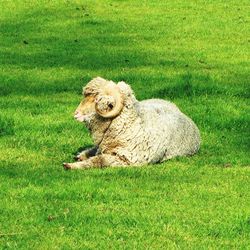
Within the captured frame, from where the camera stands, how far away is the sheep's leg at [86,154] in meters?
11.5

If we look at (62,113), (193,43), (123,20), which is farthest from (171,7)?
(62,113)

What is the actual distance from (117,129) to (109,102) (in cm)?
40

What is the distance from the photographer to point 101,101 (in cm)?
1112

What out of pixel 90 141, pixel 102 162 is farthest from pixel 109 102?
pixel 90 141

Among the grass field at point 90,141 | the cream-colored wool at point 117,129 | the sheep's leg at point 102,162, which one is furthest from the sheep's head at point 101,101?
the grass field at point 90,141

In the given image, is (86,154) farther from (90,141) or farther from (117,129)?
(90,141)

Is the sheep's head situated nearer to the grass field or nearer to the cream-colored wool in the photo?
the cream-colored wool

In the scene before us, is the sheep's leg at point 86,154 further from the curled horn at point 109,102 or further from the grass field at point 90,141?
the curled horn at point 109,102

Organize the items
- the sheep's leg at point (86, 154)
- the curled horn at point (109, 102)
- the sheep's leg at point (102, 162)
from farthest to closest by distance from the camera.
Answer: the sheep's leg at point (86, 154), the curled horn at point (109, 102), the sheep's leg at point (102, 162)

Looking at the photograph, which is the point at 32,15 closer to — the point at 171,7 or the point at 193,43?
the point at 171,7

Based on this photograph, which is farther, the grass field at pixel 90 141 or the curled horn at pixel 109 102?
the curled horn at pixel 109 102

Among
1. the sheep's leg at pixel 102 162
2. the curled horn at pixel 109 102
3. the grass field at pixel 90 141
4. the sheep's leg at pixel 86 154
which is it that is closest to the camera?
the grass field at pixel 90 141

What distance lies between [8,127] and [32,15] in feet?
48.7

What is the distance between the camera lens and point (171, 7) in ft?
95.5
